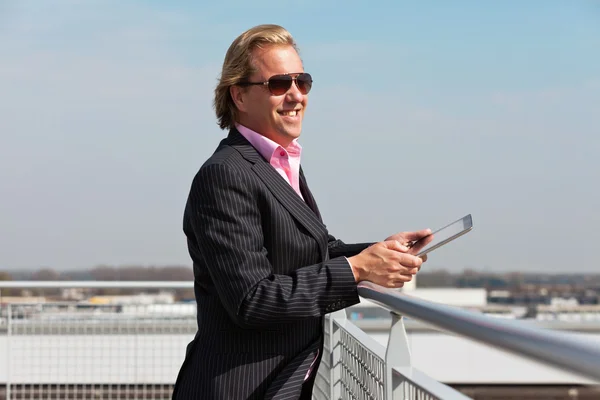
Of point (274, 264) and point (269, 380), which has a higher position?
point (274, 264)

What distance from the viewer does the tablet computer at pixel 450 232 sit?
80.5 inches

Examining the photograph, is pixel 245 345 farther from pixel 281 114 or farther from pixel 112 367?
pixel 112 367

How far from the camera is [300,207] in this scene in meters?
2.15

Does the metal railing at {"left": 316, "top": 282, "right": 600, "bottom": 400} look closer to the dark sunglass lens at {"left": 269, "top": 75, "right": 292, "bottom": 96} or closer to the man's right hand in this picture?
the man's right hand

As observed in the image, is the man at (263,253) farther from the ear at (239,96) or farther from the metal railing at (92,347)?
the metal railing at (92,347)

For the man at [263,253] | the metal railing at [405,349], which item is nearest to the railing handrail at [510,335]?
the metal railing at [405,349]

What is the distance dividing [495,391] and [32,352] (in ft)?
40.7

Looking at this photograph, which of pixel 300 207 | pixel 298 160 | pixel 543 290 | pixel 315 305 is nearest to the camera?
pixel 315 305

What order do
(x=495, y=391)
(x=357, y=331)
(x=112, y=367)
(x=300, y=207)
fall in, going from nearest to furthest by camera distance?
(x=300, y=207), (x=357, y=331), (x=112, y=367), (x=495, y=391)

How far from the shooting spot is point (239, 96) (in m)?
2.30

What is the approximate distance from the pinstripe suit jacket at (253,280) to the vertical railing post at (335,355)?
749 mm

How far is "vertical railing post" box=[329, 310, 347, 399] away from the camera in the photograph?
2.96m

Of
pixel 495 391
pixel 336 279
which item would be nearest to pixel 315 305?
pixel 336 279

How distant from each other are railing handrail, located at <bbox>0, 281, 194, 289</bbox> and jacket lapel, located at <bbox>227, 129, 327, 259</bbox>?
3461 millimetres
